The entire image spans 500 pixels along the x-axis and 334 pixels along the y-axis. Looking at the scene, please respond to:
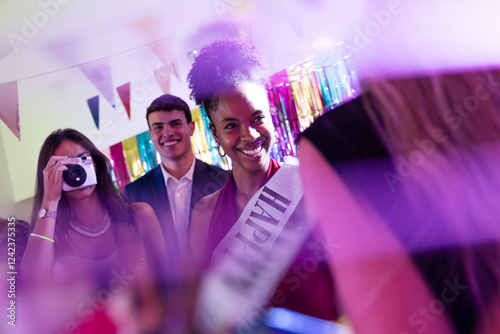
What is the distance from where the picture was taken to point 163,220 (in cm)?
93

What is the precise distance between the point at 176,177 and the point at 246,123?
211 millimetres

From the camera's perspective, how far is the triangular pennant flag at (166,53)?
0.93 meters

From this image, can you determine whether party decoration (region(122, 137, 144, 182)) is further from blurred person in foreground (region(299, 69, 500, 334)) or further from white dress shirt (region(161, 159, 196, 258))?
blurred person in foreground (region(299, 69, 500, 334))

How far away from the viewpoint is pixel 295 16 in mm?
881

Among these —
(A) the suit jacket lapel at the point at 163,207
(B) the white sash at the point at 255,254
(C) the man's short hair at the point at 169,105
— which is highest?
(C) the man's short hair at the point at 169,105

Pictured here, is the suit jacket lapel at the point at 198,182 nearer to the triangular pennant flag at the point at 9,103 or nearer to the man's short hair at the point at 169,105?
the man's short hair at the point at 169,105

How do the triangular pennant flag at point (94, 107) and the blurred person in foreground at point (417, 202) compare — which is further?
the triangular pennant flag at point (94, 107)

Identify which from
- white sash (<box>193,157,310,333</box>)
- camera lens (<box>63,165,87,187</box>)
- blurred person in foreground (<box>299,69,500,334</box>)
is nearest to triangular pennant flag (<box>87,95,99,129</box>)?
camera lens (<box>63,165,87,187</box>)

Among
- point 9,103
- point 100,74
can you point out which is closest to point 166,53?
point 100,74

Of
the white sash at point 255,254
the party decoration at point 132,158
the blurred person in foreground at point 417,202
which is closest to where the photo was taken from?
the blurred person in foreground at point 417,202

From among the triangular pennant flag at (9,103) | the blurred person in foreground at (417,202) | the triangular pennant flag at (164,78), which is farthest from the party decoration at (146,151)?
the blurred person in foreground at (417,202)

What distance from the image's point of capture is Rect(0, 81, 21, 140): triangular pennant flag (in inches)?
38.6

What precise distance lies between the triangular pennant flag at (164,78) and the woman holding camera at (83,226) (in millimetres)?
218

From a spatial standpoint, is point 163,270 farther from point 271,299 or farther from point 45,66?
point 45,66
